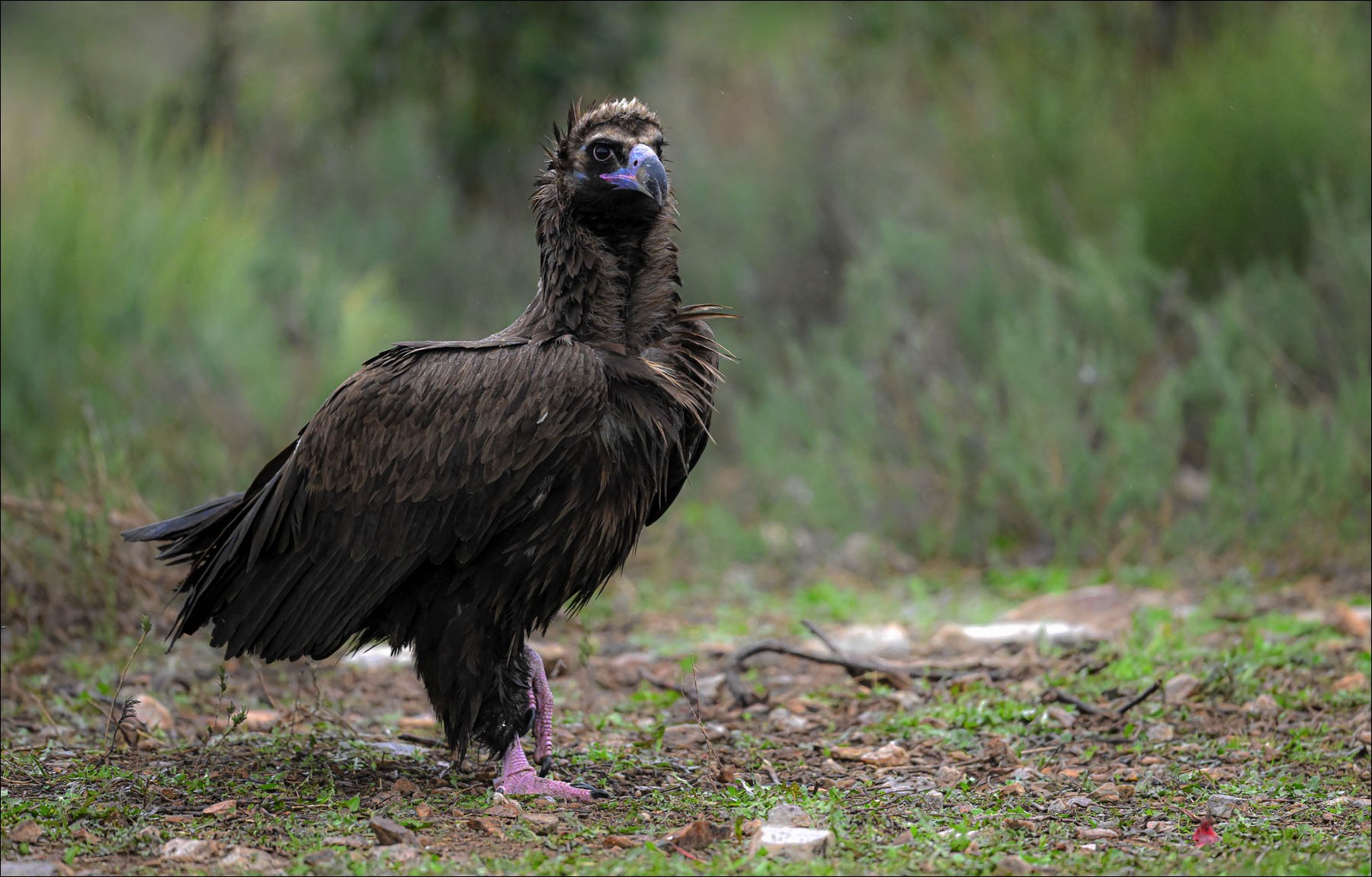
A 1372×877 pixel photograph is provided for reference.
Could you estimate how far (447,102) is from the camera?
1302cm

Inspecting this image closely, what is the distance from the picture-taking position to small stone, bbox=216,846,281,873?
323cm

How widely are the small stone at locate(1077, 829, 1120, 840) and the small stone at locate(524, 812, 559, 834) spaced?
1314 millimetres

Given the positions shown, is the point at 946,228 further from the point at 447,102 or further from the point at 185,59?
the point at 185,59

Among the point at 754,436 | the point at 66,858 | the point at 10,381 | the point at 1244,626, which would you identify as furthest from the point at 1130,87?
the point at 66,858

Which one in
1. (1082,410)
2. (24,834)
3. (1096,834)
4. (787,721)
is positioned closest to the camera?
(24,834)

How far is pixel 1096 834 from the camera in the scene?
11.8ft

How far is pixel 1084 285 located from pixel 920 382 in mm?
1208

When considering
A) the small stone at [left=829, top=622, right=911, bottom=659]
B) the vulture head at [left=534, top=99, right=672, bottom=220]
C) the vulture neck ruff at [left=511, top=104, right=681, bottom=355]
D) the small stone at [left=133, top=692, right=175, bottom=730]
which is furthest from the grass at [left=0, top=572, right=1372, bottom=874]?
the vulture head at [left=534, top=99, right=672, bottom=220]

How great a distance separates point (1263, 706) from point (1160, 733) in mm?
457

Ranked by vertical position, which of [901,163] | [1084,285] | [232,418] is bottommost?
[232,418]

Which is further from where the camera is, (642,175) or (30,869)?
(642,175)

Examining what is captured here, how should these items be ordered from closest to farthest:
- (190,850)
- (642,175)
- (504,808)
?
1. (190,850)
2. (504,808)
3. (642,175)

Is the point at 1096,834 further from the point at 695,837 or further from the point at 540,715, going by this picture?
the point at 540,715

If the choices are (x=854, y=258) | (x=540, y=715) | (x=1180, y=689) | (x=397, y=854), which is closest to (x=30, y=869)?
(x=397, y=854)
